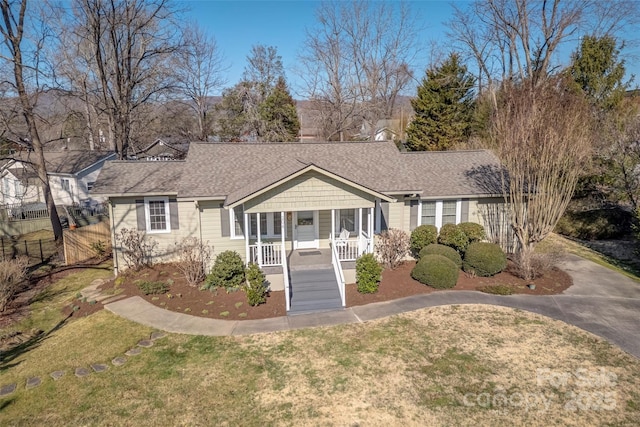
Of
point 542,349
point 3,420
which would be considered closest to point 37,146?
point 3,420

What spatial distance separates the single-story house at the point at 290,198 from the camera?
13.3m

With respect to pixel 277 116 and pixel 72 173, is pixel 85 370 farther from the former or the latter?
pixel 277 116

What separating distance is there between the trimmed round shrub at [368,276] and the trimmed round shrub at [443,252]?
8.76 ft

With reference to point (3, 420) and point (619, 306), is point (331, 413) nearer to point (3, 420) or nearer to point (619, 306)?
point (3, 420)

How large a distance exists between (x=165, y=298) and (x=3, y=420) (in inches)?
226

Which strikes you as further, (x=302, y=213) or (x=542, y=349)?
(x=302, y=213)

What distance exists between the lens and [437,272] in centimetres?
1335

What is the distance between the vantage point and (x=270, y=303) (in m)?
12.3

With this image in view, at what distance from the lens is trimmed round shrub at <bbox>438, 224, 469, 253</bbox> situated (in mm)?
15026

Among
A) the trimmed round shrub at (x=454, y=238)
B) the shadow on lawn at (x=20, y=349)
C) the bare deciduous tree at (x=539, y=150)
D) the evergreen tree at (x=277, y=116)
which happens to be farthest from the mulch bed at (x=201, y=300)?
the evergreen tree at (x=277, y=116)

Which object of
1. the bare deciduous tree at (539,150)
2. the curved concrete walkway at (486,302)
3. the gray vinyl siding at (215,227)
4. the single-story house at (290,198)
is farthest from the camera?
the gray vinyl siding at (215,227)

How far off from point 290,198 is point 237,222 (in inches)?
114

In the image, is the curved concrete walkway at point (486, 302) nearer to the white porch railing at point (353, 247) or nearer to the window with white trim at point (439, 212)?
the white porch railing at point (353, 247)

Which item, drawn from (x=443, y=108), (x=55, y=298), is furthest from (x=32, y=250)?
(x=443, y=108)
